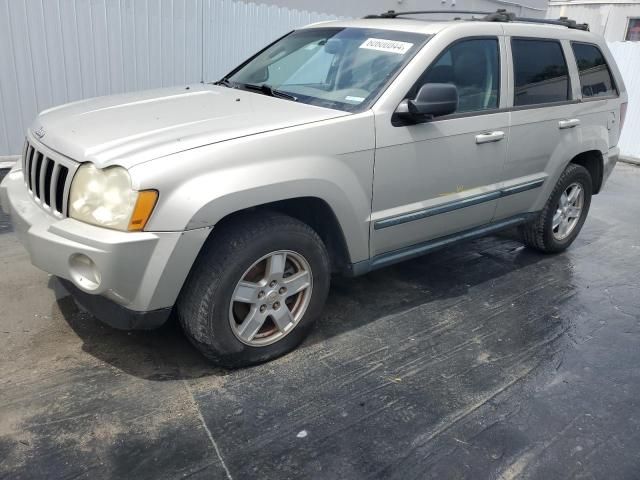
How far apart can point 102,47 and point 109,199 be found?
496 cm

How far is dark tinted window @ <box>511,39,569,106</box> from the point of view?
163 inches

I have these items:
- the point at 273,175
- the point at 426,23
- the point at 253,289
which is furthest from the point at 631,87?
the point at 253,289

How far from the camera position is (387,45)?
11.8 feet

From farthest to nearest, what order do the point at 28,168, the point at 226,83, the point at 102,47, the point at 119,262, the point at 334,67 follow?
the point at 102,47 < the point at 226,83 < the point at 334,67 < the point at 28,168 < the point at 119,262

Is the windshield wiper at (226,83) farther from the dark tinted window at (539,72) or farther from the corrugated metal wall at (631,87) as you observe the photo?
the corrugated metal wall at (631,87)

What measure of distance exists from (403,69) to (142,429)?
7.96ft

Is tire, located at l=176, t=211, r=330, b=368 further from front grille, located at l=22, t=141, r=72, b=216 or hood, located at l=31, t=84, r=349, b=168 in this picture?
front grille, located at l=22, t=141, r=72, b=216

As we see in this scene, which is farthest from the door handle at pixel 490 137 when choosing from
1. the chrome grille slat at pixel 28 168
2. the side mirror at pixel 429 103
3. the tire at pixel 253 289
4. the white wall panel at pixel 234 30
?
the white wall panel at pixel 234 30

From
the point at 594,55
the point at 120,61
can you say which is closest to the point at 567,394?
the point at 594,55

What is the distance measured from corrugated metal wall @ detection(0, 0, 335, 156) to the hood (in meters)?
3.37

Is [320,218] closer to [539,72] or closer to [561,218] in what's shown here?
[539,72]

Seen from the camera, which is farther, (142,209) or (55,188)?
(55,188)

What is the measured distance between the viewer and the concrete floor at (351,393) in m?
2.48

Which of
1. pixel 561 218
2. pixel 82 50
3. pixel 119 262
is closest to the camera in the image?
pixel 119 262
